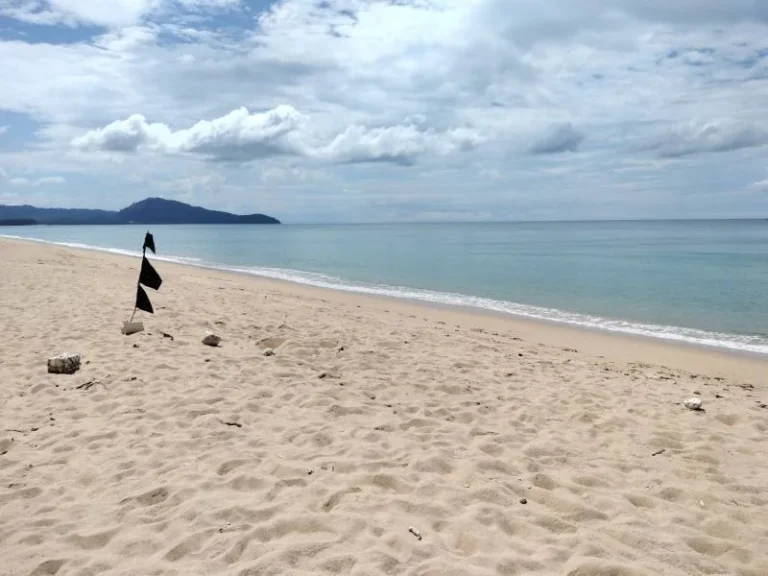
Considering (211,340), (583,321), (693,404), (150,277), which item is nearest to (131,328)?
(150,277)

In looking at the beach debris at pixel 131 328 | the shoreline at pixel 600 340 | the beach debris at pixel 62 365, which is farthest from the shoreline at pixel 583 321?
the beach debris at pixel 62 365

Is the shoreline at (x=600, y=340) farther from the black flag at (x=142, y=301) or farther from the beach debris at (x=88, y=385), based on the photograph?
the beach debris at (x=88, y=385)

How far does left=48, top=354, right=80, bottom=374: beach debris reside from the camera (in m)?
6.77

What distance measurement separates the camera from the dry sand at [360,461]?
3471 mm

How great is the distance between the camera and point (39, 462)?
4590mm

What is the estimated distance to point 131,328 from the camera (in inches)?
346

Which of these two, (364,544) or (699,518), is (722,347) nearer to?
(699,518)

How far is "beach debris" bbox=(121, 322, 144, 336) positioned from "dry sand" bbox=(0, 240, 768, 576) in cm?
18

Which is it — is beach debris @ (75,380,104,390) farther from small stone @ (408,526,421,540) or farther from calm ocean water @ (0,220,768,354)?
calm ocean water @ (0,220,768,354)

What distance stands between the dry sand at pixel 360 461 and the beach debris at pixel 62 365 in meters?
0.16

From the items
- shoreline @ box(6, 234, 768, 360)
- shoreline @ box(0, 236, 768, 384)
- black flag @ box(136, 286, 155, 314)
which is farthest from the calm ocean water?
black flag @ box(136, 286, 155, 314)

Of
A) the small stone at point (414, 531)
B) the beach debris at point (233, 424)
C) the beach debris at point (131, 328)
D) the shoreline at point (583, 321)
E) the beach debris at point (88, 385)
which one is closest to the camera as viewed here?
the small stone at point (414, 531)

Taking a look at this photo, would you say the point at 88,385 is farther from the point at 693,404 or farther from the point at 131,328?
the point at 693,404

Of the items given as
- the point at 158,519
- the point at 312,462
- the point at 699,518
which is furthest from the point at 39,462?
the point at 699,518
